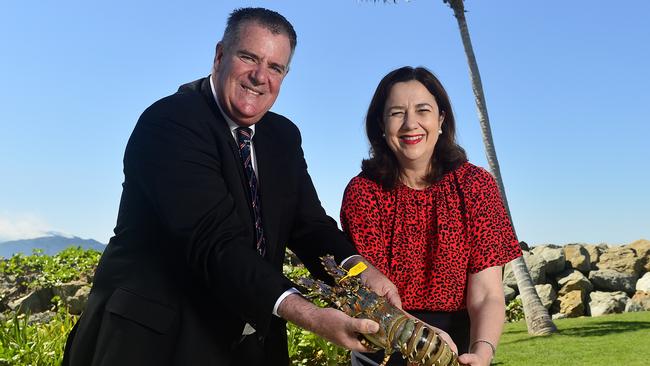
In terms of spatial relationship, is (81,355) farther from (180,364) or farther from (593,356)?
(593,356)

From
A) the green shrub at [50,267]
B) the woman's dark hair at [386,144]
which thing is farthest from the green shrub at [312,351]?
the green shrub at [50,267]

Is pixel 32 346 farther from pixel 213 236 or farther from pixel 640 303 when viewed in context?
pixel 640 303

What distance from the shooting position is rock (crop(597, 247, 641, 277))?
16.8 m

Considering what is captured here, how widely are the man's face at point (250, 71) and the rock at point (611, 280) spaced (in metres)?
14.3

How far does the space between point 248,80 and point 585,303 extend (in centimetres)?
1383

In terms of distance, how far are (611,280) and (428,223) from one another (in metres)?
13.7

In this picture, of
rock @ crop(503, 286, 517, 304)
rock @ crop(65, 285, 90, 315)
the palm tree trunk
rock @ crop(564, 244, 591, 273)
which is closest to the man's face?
rock @ crop(65, 285, 90, 315)

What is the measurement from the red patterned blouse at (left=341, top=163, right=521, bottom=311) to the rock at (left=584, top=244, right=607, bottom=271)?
1446 cm

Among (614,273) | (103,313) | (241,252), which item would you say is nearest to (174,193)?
(241,252)

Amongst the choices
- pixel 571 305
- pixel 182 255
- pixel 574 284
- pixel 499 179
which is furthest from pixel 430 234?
pixel 574 284

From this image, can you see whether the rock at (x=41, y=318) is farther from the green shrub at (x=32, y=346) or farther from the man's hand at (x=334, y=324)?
the man's hand at (x=334, y=324)

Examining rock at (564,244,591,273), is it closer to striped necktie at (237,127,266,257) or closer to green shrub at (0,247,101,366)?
green shrub at (0,247,101,366)

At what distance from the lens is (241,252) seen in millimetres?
2668

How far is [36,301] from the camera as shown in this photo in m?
10.2
